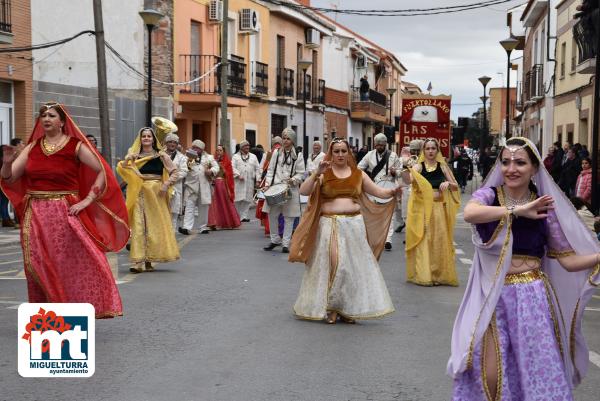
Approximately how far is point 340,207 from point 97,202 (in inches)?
90.3

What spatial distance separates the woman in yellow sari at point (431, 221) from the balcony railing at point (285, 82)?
2819 centimetres

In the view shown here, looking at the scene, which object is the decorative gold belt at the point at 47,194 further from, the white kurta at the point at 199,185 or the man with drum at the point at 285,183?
the white kurta at the point at 199,185

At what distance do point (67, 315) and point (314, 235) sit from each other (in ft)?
8.43

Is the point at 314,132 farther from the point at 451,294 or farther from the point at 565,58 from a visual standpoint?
the point at 451,294

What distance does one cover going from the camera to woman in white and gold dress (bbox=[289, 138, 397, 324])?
852cm

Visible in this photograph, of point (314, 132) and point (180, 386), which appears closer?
point (180, 386)

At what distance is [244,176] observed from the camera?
67.2ft

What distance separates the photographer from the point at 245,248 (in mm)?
15102

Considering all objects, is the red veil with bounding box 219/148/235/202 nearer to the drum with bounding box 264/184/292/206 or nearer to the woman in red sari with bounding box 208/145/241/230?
the woman in red sari with bounding box 208/145/241/230

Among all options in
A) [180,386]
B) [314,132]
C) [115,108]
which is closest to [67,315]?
[180,386]

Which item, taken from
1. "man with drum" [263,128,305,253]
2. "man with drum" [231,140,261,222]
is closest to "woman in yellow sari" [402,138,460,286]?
"man with drum" [263,128,305,253]

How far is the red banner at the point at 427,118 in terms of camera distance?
90.9 feet

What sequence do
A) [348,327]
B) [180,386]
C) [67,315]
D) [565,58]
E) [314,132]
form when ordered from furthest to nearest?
[314,132], [565,58], [348,327], [67,315], [180,386]

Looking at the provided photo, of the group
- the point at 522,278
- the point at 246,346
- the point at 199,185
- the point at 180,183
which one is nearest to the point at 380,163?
the point at 180,183
